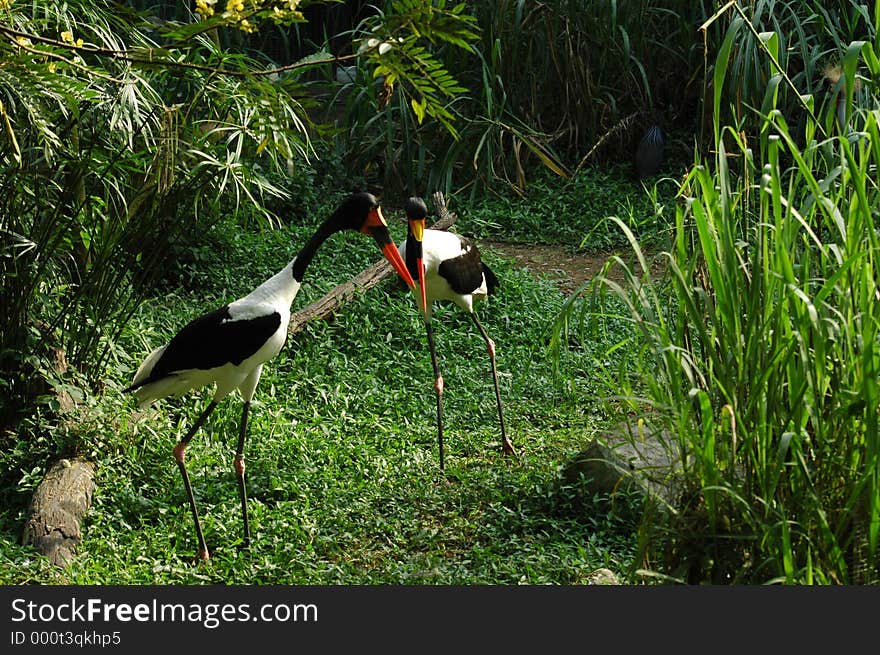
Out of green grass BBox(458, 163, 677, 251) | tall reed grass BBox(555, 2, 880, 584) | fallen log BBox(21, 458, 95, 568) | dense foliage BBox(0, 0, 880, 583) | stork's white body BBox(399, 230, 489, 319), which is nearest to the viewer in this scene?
tall reed grass BBox(555, 2, 880, 584)

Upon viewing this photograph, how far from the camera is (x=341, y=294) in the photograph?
6.39 meters

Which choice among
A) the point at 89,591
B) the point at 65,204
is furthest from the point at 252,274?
the point at 89,591

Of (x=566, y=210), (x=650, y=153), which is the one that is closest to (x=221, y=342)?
(x=566, y=210)

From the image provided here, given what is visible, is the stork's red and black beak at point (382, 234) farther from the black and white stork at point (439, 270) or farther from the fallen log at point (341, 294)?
the fallen log at point (341, 294)

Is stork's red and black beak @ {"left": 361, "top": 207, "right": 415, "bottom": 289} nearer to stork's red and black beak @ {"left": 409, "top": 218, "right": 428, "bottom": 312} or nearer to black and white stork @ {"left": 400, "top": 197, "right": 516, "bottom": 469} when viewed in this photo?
black and white stork @ {"left": 400, "top": 197, "right": 516, "bottom": 469}

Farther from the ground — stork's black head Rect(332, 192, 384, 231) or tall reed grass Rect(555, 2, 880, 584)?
tall reed grass Rect(555, 2, 880, 584)

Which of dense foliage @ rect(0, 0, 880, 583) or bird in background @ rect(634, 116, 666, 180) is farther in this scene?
bird in background @ rect(634, 116, 666, 180)

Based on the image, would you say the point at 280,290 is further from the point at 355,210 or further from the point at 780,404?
the point at 780,404

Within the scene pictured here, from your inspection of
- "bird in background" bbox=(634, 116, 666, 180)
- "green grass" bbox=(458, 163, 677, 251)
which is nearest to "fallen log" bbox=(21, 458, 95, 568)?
"green grass" bbox=(458, 163, 677, 251)

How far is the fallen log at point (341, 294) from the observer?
608 cm

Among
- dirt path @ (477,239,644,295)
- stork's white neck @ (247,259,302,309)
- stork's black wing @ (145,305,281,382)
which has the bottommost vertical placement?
dirt path @ (477,239,644,295)

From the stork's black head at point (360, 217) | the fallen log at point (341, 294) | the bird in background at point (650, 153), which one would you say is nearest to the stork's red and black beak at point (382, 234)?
the stork's black head at point (360, 217)

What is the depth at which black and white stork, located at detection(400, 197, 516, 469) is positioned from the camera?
5.10 m

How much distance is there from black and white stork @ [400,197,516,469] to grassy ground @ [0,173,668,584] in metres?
0.25
